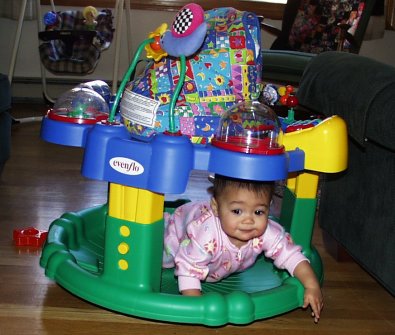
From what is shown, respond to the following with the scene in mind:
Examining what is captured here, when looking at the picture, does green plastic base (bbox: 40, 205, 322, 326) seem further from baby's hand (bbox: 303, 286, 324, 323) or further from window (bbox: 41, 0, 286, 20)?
window (bbox: 41, 0, 286, 20)

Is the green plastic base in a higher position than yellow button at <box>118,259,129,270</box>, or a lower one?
lower

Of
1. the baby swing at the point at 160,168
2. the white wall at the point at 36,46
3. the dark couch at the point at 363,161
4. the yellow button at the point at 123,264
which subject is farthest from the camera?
the white wall at the point at 36,46

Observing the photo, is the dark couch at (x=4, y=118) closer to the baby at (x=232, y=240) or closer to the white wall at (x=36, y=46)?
the baby at (x=232, y=240)

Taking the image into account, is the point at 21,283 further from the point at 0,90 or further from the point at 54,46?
the point at 54,46

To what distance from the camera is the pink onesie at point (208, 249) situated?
4.44 feet

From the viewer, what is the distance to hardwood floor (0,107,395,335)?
133 centimetres

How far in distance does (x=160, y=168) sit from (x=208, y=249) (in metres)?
0.25

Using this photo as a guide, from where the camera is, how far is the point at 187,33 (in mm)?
1274

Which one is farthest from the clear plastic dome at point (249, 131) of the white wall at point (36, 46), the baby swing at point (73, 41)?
the white wall at point (36, 46)

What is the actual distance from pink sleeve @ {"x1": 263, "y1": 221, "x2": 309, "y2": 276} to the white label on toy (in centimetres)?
36

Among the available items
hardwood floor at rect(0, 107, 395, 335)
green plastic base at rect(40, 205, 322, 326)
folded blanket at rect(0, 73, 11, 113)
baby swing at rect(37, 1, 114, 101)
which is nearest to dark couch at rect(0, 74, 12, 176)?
folded blanket at rect(0, 73, 11, 113)

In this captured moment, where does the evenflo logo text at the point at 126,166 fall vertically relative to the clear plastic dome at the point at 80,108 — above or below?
below

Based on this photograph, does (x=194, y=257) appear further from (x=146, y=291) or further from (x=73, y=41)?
(x=73, y=41)

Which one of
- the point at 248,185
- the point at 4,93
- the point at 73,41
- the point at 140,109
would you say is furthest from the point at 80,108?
the point at 73,41
